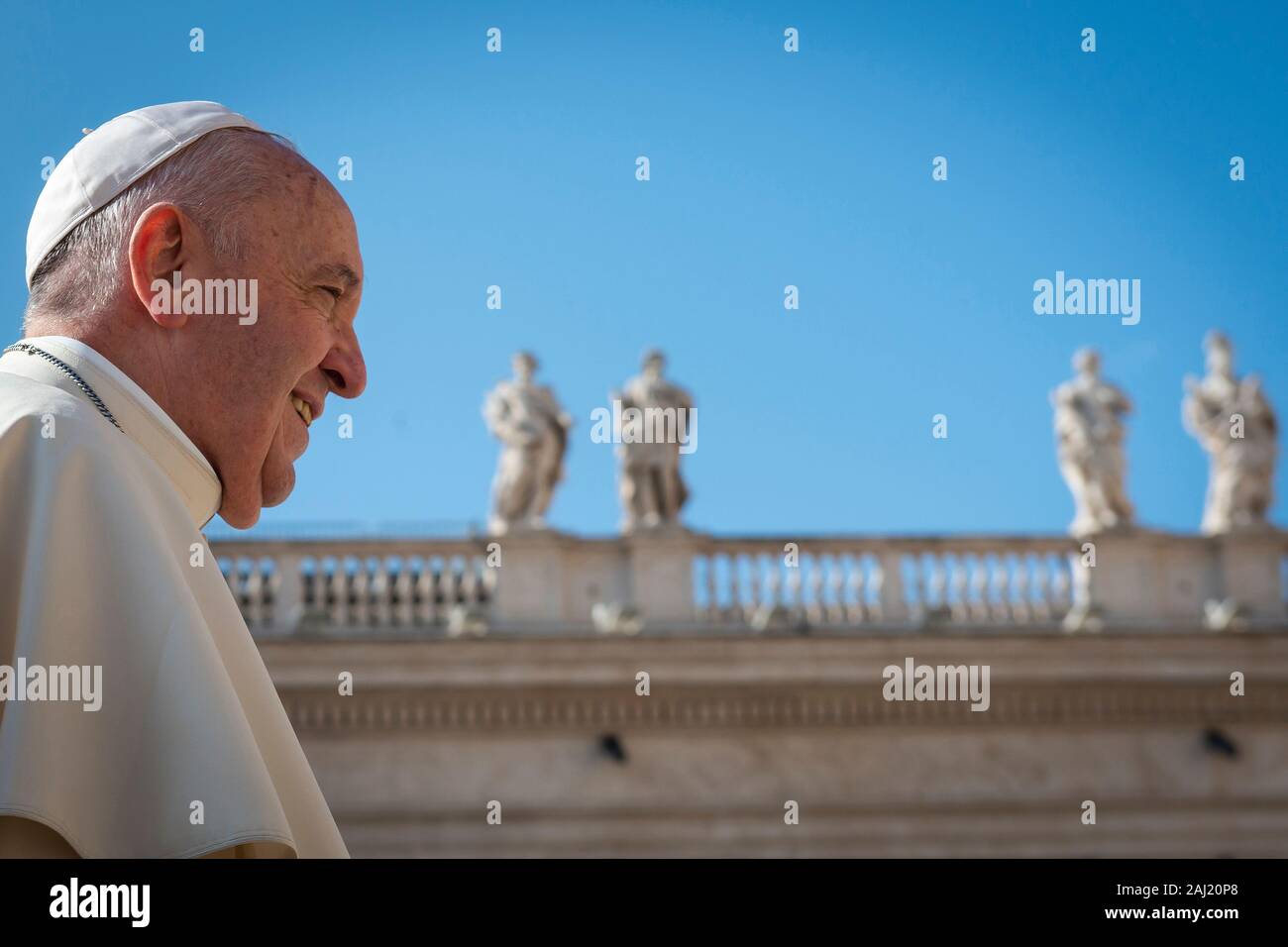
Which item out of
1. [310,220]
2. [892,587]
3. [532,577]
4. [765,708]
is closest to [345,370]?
[310,220]

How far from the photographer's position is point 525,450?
15.8 meters

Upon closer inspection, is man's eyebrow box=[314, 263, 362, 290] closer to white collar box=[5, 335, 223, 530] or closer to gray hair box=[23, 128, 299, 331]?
gray hair box=[23, 128, 299, 331]

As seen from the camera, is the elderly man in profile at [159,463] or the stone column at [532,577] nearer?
the elderly man in profile at [159,463]

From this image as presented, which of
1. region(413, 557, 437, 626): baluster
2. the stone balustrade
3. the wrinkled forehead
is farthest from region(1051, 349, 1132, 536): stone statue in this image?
the wrinkled forehead

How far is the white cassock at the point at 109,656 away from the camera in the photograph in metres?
1.62

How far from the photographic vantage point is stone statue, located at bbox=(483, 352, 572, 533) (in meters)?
15.8

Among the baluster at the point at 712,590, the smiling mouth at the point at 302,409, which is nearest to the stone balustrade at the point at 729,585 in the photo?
the baluster at the point at 712,590

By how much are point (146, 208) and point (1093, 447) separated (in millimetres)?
14940

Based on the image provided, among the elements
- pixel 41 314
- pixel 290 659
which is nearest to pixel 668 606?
pixel 290 659

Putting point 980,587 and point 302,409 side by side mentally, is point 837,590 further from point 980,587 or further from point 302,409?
point 302,409

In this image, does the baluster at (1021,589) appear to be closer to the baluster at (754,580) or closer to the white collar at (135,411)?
the baluster at (754,580)

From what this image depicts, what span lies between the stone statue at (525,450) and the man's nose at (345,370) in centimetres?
1362

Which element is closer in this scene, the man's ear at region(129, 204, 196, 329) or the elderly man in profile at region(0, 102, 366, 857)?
the elderly man in profile at region(0, 102, 366, 857)

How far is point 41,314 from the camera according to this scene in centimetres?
210
